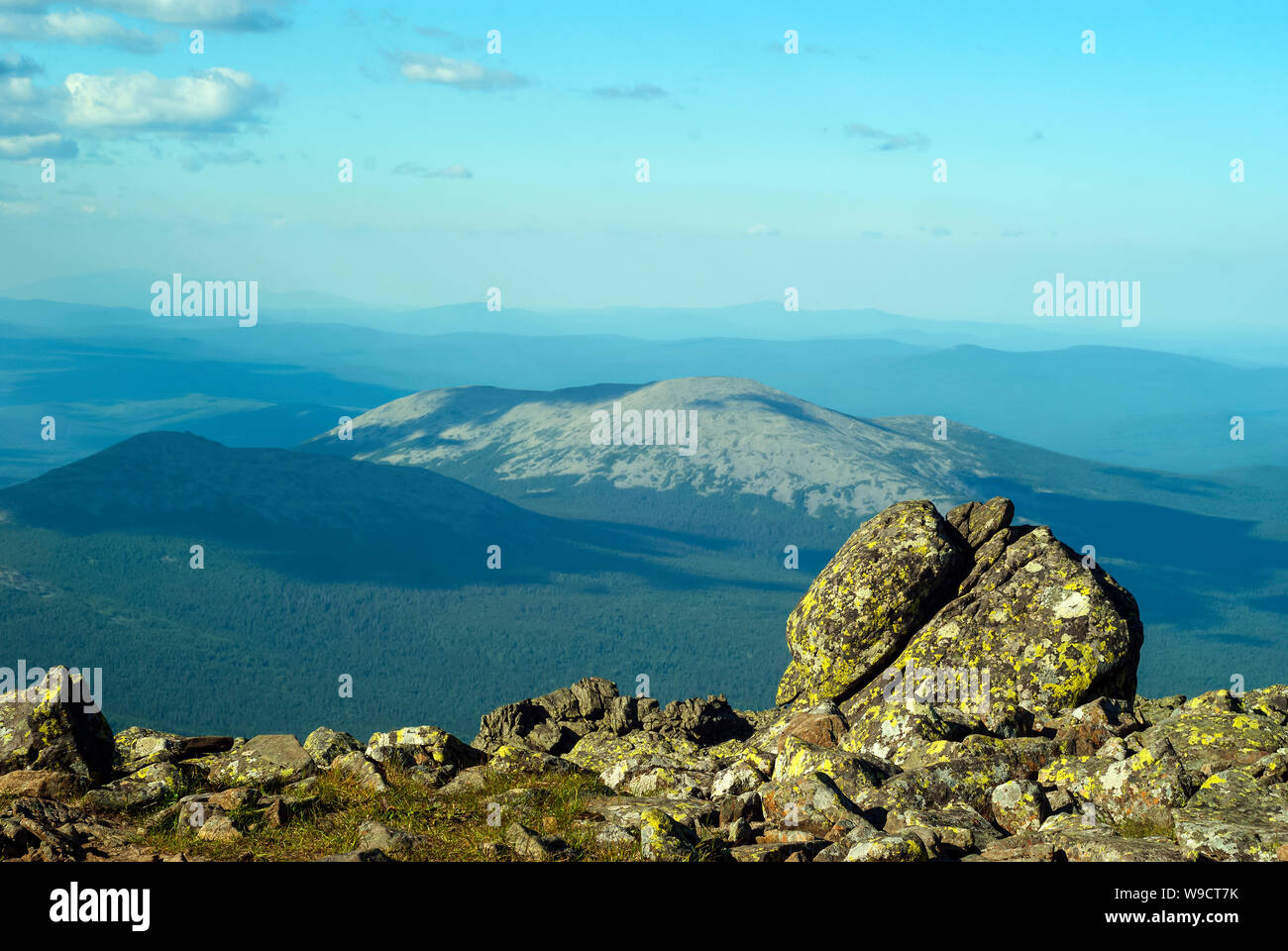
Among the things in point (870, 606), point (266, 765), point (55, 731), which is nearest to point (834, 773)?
point (266, 765)

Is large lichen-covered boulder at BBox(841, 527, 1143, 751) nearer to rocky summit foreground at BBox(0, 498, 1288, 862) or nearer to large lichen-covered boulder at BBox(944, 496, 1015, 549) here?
rocky summit foreground at BBox(0, 498, 1288, 862)

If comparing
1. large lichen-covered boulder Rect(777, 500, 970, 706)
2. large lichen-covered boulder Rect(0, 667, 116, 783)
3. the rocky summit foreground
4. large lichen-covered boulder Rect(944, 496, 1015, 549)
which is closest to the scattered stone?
the rocky summit foreground

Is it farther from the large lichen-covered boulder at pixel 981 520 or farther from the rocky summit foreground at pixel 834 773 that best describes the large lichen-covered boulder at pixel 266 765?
the large lichen-covered boulder at pixel 981 520

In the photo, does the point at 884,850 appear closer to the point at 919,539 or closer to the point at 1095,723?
the point at 1095,723

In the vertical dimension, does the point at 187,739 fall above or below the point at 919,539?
below

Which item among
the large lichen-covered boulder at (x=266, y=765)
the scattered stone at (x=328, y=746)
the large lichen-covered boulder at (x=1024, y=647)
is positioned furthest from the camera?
the large lichen-covered boulder at (x=1024, y=647)

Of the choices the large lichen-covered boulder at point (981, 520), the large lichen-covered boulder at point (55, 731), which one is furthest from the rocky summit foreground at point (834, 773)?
the large lichen-covered boulder at point (981, 520)

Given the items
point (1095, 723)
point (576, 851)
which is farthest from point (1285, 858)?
point (576, 851)
